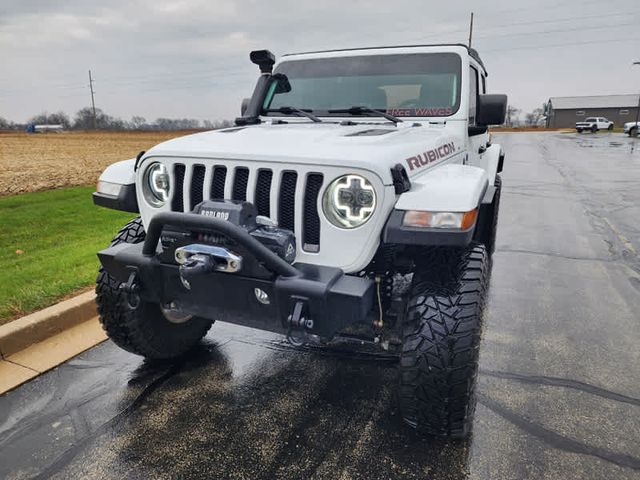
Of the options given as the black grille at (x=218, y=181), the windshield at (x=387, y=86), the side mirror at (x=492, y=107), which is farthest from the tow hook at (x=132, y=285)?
→ the side mirror at (x=492, y=107)

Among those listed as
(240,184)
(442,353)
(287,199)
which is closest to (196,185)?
(240,184)

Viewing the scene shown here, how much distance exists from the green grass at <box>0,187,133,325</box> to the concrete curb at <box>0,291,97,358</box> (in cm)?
16

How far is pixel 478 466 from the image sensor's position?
93.2 inches

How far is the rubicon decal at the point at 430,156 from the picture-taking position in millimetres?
2615

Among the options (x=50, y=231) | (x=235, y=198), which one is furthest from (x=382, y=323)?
(x=50, y=231)

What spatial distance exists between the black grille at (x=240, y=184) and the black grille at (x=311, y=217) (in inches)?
13.5

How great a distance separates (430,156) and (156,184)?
161 centimetres

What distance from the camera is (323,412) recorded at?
9.14 feet

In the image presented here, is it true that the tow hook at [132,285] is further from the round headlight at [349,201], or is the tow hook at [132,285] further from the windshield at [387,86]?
the windshield at [387,86]

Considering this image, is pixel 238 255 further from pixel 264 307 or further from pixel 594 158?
pixel 594 158

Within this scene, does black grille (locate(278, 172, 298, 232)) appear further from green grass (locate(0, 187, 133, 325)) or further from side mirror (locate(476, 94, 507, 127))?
green grass (locate(0, 187, 133, 325))

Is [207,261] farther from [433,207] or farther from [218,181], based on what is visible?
[433,207]

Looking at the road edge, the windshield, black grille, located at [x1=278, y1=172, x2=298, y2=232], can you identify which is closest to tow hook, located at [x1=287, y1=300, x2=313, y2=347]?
black grille, located at [x1=278, y1=172, x2=298, y2=232]

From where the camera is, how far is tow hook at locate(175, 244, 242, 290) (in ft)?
7.11
